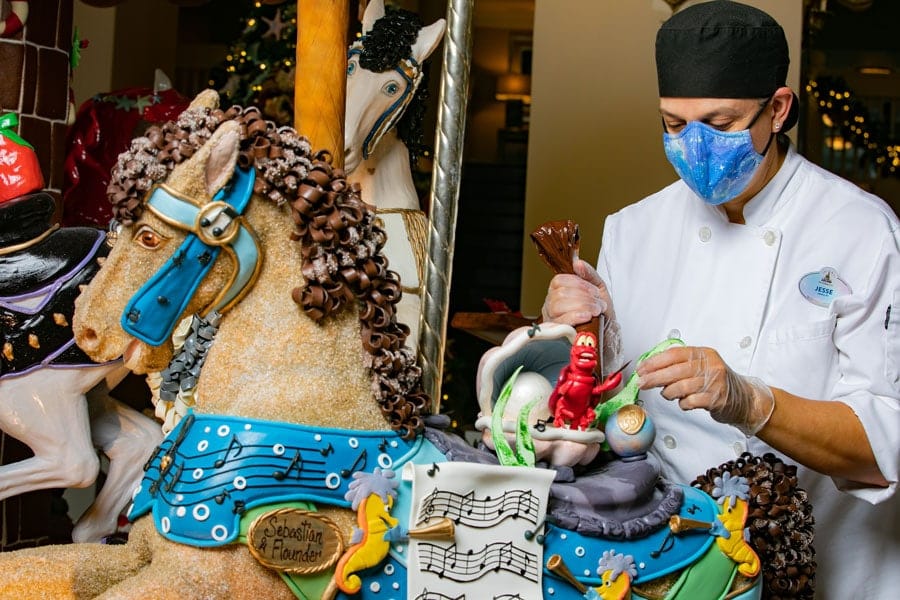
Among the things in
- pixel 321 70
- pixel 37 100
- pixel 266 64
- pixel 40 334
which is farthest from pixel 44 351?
pixel 266 64

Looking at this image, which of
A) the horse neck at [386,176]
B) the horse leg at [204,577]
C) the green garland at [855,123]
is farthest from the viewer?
the green garland at [855,123]

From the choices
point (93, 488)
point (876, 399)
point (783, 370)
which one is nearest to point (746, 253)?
point (783, 370)

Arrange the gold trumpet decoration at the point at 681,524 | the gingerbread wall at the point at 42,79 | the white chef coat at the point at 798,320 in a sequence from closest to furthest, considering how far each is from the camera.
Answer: the gold trumpet decoration at the point at 681,524 → the white chef coat at the point at 798,320 → the gingerbread wall at the point at 42,79

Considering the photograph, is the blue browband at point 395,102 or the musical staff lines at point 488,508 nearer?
the musical staff lines at point 488,508

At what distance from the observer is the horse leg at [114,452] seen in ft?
9.52

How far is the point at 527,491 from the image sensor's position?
149 centimetres

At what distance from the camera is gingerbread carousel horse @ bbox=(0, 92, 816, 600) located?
141cm

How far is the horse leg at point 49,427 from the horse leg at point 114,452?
0.11 m

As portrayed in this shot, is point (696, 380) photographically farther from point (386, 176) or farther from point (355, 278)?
point (386, 176)

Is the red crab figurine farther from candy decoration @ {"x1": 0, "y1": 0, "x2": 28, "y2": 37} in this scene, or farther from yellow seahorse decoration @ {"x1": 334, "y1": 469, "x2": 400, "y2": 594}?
candy decoration @ {"x1": 0, "y1": 0, "x2": 28, "y2": 37}

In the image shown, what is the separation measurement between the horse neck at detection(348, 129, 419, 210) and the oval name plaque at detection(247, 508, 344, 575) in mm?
1914

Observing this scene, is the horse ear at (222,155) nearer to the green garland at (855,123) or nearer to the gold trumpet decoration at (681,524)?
the gold trumpet decoration at (681,524)

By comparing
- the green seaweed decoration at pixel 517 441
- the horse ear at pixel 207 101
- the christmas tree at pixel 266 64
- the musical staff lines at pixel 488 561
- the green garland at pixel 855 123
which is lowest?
the musical staff lines at pixel 488 561

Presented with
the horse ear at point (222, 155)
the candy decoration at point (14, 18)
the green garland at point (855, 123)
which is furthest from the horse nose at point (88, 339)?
the green garland at point (855, 123)
